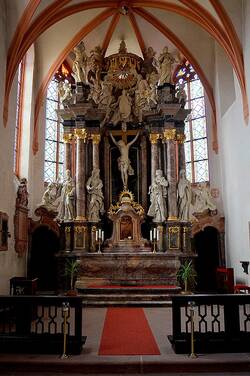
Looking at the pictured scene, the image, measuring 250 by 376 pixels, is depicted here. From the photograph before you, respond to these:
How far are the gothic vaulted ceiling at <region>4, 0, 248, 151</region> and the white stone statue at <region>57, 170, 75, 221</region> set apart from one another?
4.24 metres

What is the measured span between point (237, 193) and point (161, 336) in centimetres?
919

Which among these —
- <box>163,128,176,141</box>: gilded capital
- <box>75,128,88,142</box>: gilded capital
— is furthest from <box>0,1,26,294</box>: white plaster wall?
<box>163,128,176,141</box>: gilded capital

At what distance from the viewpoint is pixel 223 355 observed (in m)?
6.94

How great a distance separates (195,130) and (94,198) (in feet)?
22.4

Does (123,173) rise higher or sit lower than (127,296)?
higher

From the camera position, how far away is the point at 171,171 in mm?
16719

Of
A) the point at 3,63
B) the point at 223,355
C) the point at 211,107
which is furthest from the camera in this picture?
the point at 211,107

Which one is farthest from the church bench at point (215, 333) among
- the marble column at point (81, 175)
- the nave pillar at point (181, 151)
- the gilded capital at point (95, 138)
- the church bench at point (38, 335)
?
the gilded capital at point (95, 138)

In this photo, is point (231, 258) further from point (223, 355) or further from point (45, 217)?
point (223, 355)

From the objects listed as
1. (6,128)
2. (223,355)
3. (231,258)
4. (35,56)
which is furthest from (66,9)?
(223,355)

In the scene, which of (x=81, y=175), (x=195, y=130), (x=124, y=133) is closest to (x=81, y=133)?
(x=81, y=175)

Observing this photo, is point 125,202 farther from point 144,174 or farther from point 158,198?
point 144,174

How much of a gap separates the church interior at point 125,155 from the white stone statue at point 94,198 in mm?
43

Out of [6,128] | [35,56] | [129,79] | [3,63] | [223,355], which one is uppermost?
[35,56]
